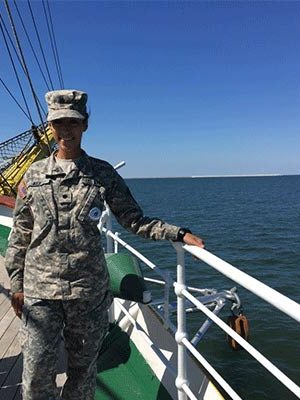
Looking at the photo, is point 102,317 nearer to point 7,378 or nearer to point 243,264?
point 7,378

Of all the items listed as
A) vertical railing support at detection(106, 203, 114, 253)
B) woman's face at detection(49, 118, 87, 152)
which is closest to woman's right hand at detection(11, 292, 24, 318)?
woman's face at detection(49, 118, 87, 152)

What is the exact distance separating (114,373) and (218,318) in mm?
1323

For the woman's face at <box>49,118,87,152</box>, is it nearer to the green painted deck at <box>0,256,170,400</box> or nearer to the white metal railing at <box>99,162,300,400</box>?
the white metal railing at <box>99,162,300,400</box>

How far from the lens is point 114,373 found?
2939 millimetres

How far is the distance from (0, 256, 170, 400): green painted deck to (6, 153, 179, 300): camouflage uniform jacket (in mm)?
1012

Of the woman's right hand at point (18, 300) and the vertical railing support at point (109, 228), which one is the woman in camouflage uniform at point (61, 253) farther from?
the vertical railing support at point (109, 228)

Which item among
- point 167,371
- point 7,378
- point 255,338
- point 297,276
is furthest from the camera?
point 297,276

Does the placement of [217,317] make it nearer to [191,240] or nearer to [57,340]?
[191,240]

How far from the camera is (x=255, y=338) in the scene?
8148 mm

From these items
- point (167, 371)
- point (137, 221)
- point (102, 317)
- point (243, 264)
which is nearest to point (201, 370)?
point (167, 371)

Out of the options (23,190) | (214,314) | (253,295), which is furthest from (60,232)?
(253,295)

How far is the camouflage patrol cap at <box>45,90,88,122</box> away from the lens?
2.08 meters

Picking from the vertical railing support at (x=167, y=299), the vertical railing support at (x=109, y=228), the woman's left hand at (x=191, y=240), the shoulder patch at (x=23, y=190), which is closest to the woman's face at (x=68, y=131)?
the shoulder patch at (x=23, y=190)

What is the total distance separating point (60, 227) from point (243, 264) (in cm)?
1380
